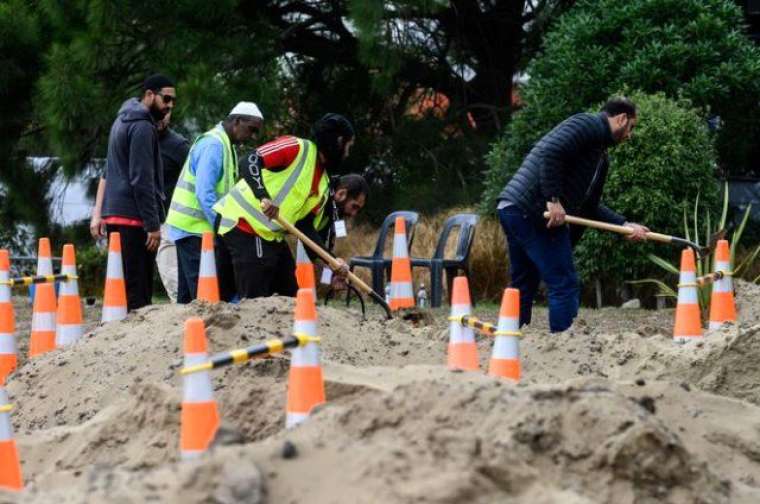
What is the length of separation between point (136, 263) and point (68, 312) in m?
0.56

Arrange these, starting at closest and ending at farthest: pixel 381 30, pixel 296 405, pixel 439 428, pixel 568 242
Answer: pixel 439 428 < pixel 296 405 < pixel 568 242 < pixel 381 30

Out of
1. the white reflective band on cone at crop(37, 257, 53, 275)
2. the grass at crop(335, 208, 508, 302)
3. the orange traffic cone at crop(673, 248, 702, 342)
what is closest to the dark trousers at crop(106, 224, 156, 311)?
the white reflective band on cone at crop(37, 257, 53, 275)

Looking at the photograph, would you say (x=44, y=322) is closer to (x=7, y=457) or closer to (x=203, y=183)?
(x=203, y=183)

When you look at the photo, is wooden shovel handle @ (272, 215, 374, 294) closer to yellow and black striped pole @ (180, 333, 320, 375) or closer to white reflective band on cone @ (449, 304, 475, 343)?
white reflective band on cone @ (449, 304, 475, 343)

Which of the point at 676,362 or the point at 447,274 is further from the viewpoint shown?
the point at 447,274

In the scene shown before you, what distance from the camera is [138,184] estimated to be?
9.16 meters

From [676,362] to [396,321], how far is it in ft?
7.16

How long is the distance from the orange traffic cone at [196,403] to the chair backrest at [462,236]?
903cm

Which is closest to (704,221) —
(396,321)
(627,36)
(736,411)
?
(627,36)

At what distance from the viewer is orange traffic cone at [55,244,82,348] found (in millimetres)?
9391

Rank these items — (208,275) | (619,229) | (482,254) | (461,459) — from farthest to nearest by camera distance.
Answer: (482,254), (619,229), (208,275), (461,459)

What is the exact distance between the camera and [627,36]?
1454 cm

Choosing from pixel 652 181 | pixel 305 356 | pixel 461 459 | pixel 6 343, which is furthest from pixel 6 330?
pixel 652 181

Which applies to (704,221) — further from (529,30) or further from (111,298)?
(111,298)
